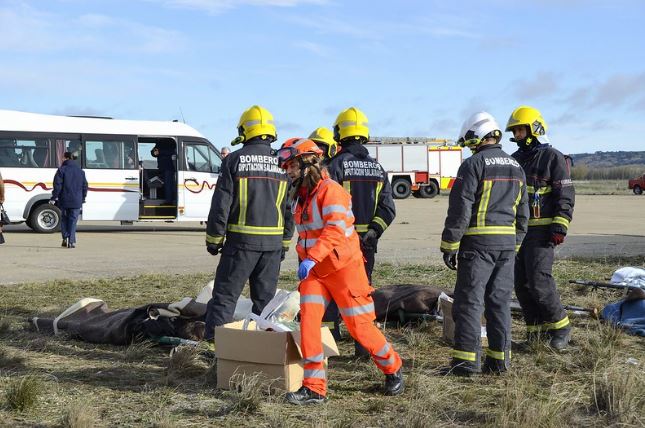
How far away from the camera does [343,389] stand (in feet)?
20.4

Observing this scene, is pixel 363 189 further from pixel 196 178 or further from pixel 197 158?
pixel 197 158

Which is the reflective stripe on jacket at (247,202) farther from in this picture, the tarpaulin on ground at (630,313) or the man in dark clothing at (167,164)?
the man in dark clothing at (167,164)

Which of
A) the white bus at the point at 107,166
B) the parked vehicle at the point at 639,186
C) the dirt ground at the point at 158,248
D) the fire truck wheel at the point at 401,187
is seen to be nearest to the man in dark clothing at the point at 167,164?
the white bus at the point at 107,166

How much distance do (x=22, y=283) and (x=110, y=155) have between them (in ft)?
31.7

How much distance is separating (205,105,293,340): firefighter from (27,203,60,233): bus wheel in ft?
45.9

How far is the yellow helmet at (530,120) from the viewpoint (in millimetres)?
7609

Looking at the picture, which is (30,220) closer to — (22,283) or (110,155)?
(110,155)

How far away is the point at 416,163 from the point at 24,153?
24.9 meters

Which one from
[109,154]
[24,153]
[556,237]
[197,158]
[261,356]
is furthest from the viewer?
[197,158]

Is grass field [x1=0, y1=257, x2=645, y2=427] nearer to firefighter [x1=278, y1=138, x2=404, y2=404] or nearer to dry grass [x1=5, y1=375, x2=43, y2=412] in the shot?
dry grass [x1=5, y1=375, x2=43, y2=412]

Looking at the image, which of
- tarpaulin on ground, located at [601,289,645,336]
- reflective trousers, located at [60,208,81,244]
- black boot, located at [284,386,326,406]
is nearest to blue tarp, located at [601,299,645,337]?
tarpaulin on ground, located at [601,289,645,336]

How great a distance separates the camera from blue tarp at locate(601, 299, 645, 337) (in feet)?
26.7

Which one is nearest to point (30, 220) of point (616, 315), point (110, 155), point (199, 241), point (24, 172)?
point (24, 172)

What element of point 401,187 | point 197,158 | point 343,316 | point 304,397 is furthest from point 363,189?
point 401,187
